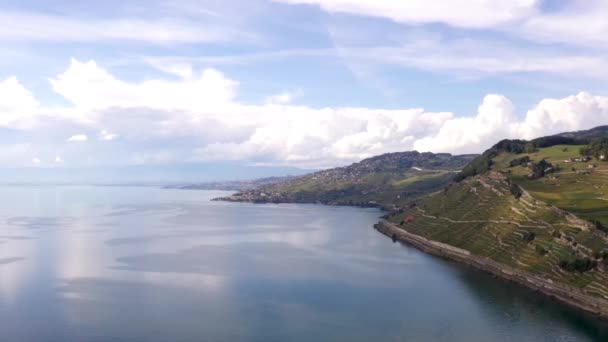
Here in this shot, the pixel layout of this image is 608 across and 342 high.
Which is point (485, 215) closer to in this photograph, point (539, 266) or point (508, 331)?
point (539, 266)

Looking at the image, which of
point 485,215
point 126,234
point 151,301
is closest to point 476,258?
point 485,215

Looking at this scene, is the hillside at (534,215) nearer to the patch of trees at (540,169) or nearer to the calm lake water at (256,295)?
the patch of trees at (540,169)

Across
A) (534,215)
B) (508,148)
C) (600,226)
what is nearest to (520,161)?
(508,148)

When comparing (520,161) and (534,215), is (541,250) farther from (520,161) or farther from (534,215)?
(520,161)

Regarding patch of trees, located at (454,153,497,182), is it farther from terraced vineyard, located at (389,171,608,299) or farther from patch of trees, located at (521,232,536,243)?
patch of trees, located at (521,232,536,243)

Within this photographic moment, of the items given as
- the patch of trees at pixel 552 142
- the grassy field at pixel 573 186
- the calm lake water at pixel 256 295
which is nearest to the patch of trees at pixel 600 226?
the grassy field at pixel 573 186

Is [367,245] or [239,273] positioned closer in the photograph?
[239,273]

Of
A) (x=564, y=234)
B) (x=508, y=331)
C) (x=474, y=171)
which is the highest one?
(x=474, y=171)
